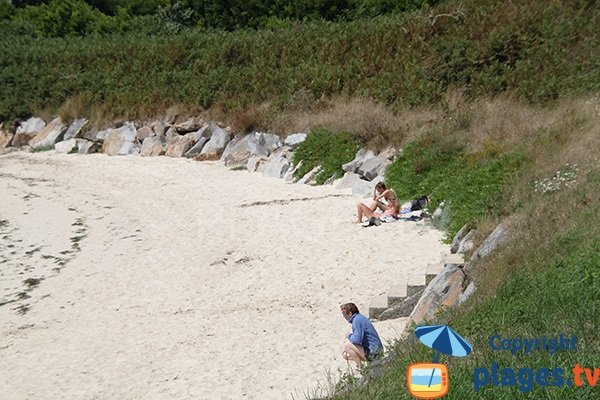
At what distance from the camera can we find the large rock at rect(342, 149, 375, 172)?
19422 mm

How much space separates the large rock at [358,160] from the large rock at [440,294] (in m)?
9.54

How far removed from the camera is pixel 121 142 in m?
28.4

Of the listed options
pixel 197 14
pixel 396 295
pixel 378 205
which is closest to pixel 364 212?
pixel 378 205

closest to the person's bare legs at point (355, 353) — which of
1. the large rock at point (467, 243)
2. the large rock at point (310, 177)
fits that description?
the large rock at point (467, 243)

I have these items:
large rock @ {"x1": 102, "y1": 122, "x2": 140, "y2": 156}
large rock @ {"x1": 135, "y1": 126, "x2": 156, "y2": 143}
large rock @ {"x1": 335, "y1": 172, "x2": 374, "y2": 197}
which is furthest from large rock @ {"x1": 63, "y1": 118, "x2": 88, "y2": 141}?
large rock @ {"x1": 335, "y1": 172, "x2": 374, "y2": 197}

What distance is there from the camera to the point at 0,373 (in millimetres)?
10508

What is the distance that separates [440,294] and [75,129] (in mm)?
24208

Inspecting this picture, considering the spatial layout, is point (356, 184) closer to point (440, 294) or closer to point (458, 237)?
point (458, 237)

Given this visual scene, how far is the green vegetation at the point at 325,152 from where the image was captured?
2006cm

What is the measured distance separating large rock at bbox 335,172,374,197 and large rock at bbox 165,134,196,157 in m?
8.72

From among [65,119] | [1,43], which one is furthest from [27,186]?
[1,43]

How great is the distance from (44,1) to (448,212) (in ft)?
151

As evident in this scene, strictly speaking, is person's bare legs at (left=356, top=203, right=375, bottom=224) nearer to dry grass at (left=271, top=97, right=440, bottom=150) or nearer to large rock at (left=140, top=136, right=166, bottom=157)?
dry grass at (left=271, top=97, right=440, bottom=150)

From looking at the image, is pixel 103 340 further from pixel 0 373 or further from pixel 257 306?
pixel 257 306
